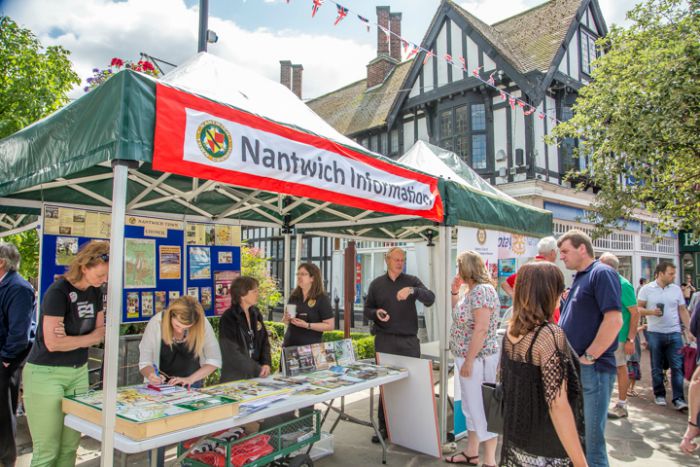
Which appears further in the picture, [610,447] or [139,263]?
[610,447]

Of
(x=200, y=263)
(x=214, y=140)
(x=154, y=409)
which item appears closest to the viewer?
(x=154, y=409)

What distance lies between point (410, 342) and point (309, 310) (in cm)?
99

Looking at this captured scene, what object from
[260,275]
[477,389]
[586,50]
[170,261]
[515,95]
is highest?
[586,50]

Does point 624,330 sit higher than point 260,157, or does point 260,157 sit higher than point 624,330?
point 260,157

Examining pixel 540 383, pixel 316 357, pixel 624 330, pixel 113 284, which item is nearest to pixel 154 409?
pixel 113 284

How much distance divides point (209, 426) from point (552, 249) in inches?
128

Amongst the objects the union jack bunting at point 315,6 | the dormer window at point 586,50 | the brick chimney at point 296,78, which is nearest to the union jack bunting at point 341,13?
the union jack bunting at point 315,6

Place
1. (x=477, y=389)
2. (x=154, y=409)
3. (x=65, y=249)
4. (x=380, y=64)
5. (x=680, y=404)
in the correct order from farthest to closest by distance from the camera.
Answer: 1. (x=380, y=64)
2. (x=680, y=404)
3. (x=65, y=249)
4. (x=477, y=389)
5. (x=154, y=409)

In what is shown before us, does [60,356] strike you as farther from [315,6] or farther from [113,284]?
[315,6]

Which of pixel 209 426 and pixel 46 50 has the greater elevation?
pixel 46 50

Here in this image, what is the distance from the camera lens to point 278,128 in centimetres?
302

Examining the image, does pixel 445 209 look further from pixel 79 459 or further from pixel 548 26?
pixel 548 26

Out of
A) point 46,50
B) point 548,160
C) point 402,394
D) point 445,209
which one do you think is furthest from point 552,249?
point 548,160

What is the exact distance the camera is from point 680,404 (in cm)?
588
